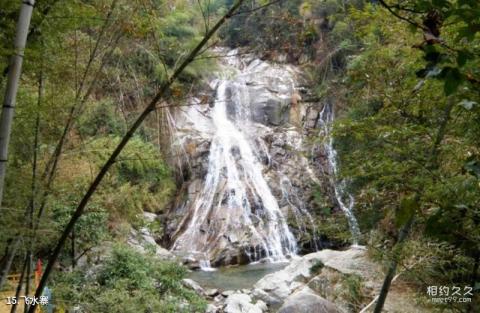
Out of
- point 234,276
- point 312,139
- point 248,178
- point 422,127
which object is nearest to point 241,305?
point 234,276

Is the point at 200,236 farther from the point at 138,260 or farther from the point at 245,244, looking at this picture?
the point at 138,260

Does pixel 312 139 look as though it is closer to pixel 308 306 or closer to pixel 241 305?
pixel 308 306

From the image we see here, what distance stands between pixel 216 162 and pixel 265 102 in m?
Answer: 4.05

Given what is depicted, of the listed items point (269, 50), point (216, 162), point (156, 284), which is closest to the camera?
point (269, 50)

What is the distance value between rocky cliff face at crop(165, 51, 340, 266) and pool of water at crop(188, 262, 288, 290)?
58 centimetres

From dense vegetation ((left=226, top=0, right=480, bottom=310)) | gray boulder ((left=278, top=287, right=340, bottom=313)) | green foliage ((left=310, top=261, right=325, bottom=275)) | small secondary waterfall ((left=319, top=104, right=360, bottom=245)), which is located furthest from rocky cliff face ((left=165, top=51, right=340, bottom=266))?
dense vegetation ((left=226, top=0, right=480, bottom=310))

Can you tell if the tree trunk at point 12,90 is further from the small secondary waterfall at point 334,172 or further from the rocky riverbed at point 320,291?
the small secondary waterfall at point 334,172

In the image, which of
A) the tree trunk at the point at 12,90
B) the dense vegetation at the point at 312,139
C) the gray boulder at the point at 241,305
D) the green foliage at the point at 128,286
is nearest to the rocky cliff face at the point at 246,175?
the gray boulder at the point at 241,305

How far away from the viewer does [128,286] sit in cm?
622

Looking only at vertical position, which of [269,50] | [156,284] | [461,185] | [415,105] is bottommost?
[156,284]

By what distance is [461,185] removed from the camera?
1471 mm

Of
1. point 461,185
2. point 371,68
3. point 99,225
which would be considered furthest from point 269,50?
point 99,225

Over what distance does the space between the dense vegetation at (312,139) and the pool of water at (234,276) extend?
293cm

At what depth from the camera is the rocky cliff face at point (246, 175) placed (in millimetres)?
12414
